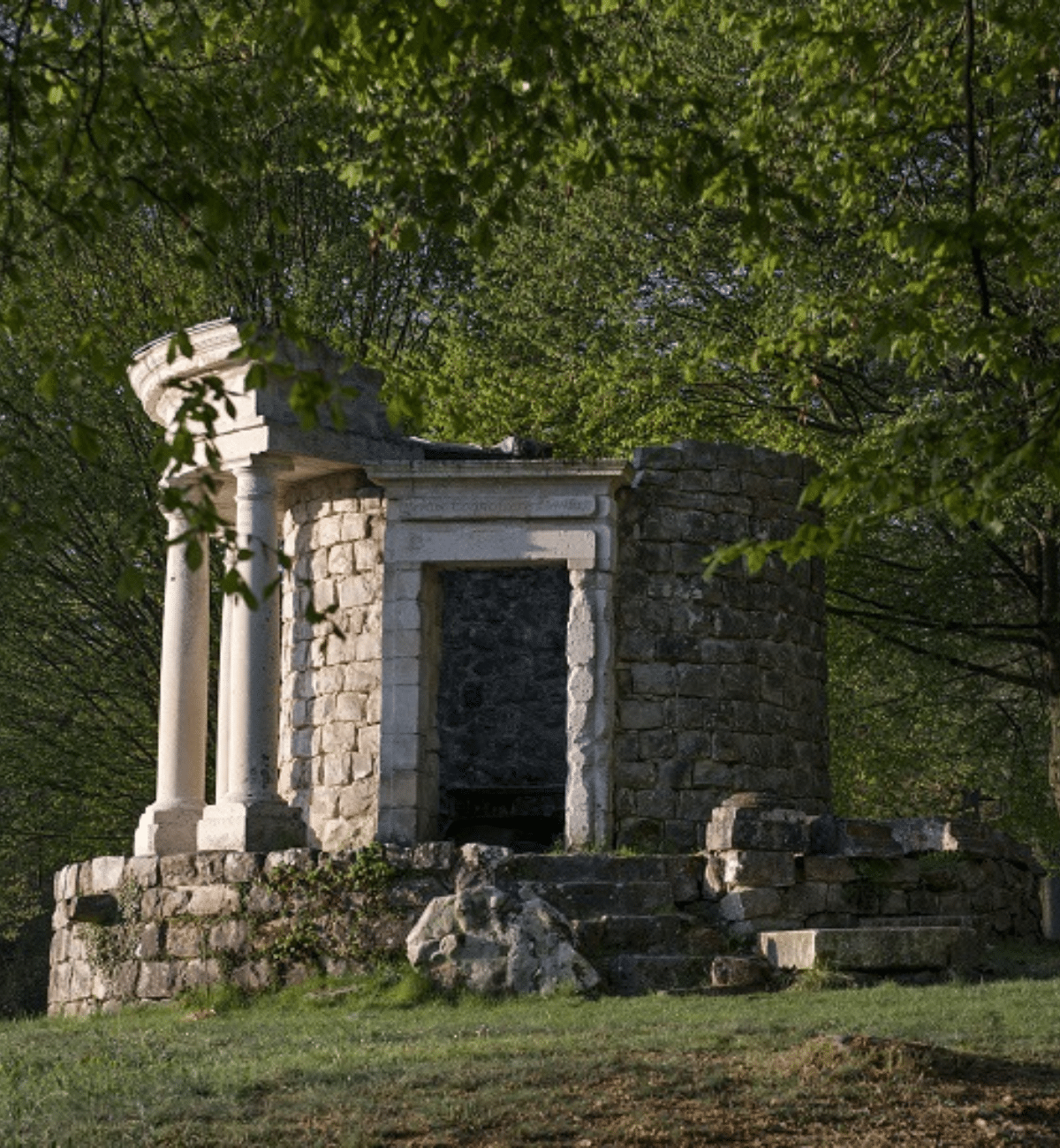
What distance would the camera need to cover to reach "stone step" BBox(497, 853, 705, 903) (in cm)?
1294

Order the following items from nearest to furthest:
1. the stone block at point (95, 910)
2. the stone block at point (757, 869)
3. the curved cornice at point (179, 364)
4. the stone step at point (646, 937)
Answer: the stone step at point (646, 937)
the stone block at point (757, 869)
the stone block at point (95, 910)
the curved cornice at point (179, 364)

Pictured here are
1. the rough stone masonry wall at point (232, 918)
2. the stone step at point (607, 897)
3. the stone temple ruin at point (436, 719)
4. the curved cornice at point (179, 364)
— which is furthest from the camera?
the curved cornice at point (179, 364)

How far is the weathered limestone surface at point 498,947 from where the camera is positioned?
458 inches

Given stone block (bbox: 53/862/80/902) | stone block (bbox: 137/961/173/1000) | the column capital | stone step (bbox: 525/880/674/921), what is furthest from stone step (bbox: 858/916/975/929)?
stone block (bbox: 53/862/80/902)

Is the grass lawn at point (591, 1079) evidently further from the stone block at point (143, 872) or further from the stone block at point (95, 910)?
the stone block at point (95, 910)

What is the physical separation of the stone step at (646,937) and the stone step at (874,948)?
0.54 meters

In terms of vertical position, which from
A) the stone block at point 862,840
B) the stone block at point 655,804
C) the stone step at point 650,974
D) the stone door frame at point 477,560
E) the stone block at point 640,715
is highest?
the stone door frame at point 477,560

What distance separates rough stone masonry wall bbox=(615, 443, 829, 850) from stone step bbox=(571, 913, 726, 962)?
1721 millimetres

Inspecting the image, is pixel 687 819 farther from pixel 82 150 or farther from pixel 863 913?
pixel 82 150

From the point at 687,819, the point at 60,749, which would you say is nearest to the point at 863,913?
the point at 687,819

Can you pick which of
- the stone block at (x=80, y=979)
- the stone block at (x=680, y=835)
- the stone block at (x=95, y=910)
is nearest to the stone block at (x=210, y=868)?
the stone block at (x=95, y=910)

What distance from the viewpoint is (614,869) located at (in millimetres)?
13094

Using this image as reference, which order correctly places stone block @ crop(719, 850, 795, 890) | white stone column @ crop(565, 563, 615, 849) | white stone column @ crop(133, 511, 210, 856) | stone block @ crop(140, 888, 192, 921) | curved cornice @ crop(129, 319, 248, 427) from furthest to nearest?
white stone column @ crop(133, 511, 210, 856) → curved cornice @ crop(129, 319, 248, 427) → white stone column @ crop(565, 563, 615, 849) → stone block @ crop(140, 888, 192, 921) → stone block @ crop(719, 850, 795, 890)

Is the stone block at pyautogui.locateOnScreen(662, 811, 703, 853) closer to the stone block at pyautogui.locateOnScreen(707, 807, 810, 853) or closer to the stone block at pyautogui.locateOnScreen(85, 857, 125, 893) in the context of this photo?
the stone block at pyautogui.locateOnScreen(707, 807, 810, 853)
